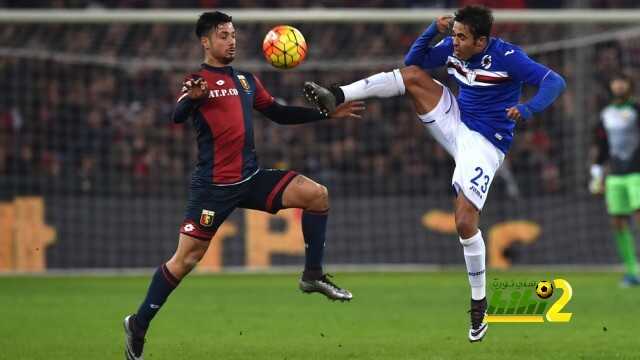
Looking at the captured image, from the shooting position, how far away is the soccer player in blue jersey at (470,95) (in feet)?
28.4

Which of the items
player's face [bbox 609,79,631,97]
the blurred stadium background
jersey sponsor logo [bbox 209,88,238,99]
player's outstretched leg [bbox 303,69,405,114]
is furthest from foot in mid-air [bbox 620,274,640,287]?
jersey sponsor logo [bbox 209,88,238,99]

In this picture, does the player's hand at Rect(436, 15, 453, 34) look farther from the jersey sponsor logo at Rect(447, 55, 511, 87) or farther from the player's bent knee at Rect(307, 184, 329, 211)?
the player's bent knee at Rect(307, 184, 329, 211)

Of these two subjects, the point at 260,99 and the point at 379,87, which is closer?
the point at 260,99

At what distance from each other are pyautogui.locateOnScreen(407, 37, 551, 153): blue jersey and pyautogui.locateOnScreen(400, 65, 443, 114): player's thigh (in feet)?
0.54

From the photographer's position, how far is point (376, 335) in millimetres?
9898

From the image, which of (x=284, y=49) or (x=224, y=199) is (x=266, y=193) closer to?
(x=224, y=199)

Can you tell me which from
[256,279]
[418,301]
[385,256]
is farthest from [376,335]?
[385,256]

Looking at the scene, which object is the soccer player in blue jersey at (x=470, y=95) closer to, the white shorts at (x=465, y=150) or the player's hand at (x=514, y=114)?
the white shorts at (x=465, y=150)

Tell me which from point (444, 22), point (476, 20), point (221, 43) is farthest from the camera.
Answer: point (444, 22)

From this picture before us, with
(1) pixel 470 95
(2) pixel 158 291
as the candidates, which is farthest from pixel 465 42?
(2) pixel 158 291

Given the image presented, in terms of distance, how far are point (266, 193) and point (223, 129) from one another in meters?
A: 0.54

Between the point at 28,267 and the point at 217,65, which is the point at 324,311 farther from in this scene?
the point at 28,267

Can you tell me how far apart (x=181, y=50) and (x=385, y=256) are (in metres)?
4.66

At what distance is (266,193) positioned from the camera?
332 inches
